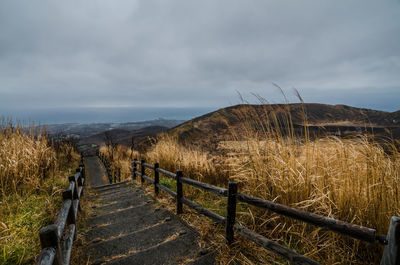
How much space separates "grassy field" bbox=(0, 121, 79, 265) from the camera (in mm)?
2079

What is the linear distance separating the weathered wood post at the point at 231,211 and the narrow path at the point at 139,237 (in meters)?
0.35

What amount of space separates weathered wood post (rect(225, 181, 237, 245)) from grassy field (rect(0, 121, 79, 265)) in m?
2.28

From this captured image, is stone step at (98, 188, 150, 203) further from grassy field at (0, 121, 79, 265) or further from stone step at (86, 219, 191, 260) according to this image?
stone step at (86, 219, 191, 260)

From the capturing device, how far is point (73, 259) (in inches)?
94.9

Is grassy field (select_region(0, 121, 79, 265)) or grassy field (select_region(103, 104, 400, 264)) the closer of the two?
grassy field (select_region(103, 104, 400, 264))

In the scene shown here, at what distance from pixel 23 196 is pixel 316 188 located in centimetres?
491

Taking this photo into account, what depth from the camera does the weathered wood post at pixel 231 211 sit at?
2.48m

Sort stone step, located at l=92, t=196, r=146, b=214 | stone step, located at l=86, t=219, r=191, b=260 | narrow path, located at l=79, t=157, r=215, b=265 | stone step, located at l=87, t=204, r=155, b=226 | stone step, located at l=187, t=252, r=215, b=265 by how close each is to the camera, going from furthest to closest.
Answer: stone step, located at l=92, t=196, r=146, b=214 < stone step, located at l=87, t=204, r=155, b=226 < stone step, located at l=86, t=219, r=191, b=260 < narrow path, located at l=79, t=157, r=215, b=265 < stone step, located at l=187, t=252, r=215, b=265

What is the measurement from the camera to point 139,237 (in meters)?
2.94

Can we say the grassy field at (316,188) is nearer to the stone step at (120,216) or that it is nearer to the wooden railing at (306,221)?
the wooden railing at (306,221)

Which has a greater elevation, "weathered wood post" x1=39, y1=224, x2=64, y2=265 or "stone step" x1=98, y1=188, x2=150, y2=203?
"weathered wood post" x1=39, y1=224, x2=64, y2=265

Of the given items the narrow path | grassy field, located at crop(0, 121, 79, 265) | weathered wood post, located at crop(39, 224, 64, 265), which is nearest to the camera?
weathered wood post, located at crop(39, 224, 64, 265)

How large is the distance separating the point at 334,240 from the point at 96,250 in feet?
10.3

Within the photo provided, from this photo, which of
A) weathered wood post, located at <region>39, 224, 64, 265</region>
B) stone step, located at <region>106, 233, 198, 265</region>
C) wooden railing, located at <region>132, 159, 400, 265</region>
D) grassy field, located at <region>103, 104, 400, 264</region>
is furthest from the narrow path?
weathered wood post, located at <region>39, 224, 64, 265</region>
